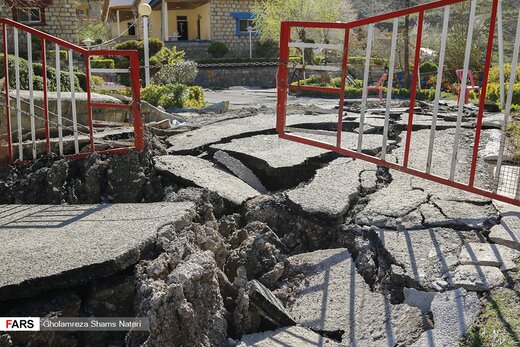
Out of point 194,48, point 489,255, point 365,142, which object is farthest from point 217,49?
point 489,255

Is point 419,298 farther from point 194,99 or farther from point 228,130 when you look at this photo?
point 194,99

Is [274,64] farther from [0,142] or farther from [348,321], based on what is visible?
[348,321]

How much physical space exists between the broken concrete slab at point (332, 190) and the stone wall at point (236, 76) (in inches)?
789

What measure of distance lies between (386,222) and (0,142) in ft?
11.3

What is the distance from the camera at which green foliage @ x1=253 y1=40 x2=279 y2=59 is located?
2931cm

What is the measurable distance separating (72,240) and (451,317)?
7.58 ft

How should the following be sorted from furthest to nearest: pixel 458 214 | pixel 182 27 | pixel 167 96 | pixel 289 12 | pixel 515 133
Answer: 1. pixel 182 27
2. pixel 289 12
3. pixel 167 96
4. pixel 515 133
5. pixel 458 214

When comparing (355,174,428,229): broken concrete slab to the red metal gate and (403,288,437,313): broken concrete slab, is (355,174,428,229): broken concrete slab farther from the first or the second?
(403,288,437,313): broken concrete slab

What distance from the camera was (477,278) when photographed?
3.18 meters

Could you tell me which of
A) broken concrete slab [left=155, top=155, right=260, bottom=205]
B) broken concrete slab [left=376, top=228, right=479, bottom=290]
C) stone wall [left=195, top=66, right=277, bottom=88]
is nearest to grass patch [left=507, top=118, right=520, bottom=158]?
broken concrete slab [left=376, top=228, right=479, bottom=290]

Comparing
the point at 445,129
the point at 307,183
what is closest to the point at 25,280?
the point at 307,183

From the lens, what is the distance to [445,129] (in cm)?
730

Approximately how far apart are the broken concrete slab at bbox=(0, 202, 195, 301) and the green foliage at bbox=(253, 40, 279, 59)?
25988 millimetres

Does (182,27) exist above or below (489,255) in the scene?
above
